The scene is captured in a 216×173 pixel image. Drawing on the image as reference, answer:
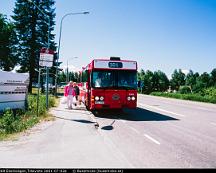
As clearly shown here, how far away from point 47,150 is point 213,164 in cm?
408

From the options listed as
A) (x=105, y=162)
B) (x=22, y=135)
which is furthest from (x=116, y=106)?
(x=105, y=162)

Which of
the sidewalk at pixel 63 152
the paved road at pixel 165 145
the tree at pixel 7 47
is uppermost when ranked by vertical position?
the tree at pixel 7 47

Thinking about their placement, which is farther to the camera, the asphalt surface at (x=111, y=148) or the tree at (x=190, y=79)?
the tree at (x=190, y=79)

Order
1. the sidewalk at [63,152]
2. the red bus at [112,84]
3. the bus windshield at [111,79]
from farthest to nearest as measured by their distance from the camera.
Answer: the bus windshield at [111,79]
the red bus at [112,84]
the sidewalk at [63,152]

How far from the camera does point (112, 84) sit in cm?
1614

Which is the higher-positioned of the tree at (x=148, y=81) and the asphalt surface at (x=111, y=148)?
the tree at (x=148, y=81)

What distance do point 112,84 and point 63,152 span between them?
901 centimetres

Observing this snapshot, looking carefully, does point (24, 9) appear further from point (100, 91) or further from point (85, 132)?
point (85, 132)

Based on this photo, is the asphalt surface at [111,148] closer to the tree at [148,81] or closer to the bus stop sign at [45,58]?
the bus stop sign at [45,58]

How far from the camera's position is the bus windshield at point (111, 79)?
634 inches

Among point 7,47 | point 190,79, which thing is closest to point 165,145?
point 7,47

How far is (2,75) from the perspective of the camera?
53.6ft

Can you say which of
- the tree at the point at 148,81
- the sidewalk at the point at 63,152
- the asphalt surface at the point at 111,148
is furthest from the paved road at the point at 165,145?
the tree at the point at 148,81

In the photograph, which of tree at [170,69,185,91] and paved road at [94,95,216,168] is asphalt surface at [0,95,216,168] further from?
tree at [170,69,185,91]
